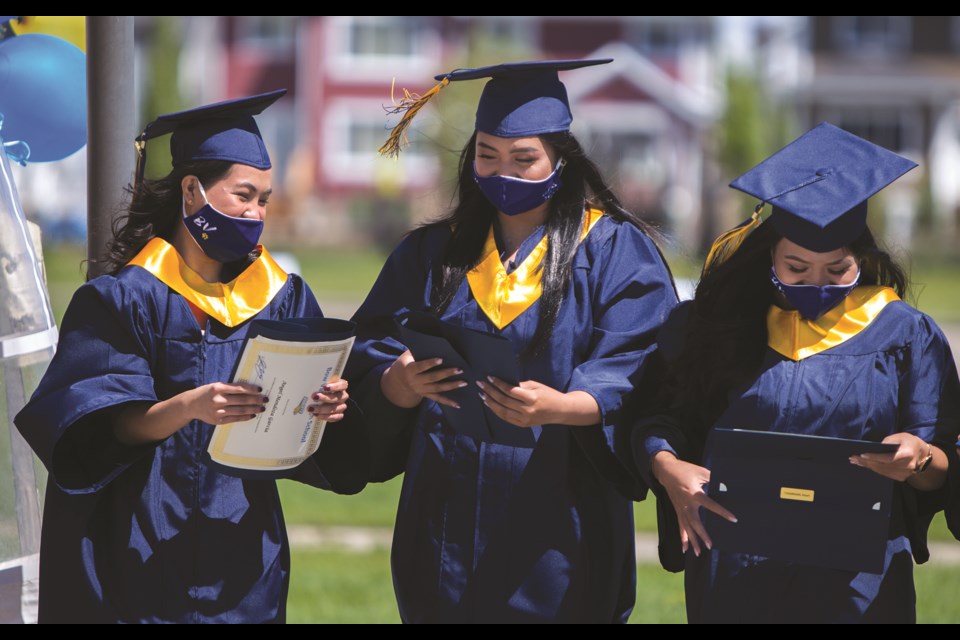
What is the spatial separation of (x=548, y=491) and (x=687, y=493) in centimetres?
43

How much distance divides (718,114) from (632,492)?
30344mm

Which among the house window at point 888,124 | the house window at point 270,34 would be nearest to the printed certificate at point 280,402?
the house window at point 270,34

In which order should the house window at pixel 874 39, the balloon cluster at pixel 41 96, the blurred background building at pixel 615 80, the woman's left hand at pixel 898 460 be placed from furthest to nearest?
the house window at pixel 874 39, the blurred background building at pixel 615 80, the balloon cluster at pixel 41 96, the woman's left hand at pixel 898 460

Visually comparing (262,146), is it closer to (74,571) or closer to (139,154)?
(139,154)

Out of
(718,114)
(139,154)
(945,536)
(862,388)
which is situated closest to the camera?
(862,388)

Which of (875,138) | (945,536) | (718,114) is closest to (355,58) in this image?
(718,114)

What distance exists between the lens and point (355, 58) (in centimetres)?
3844

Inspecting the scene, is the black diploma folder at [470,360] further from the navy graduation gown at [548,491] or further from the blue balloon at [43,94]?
the blue balloon at [43,94]

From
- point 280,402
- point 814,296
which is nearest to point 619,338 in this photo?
point 814,296

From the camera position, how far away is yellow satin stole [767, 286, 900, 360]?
3156 mm

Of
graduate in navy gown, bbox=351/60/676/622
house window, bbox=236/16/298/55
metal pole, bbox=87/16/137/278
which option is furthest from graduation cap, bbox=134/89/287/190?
house window, bbox=236/16/298/55

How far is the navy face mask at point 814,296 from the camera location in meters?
3.12

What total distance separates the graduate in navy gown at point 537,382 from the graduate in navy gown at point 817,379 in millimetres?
207

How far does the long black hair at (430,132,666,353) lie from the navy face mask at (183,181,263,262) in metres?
0.54
